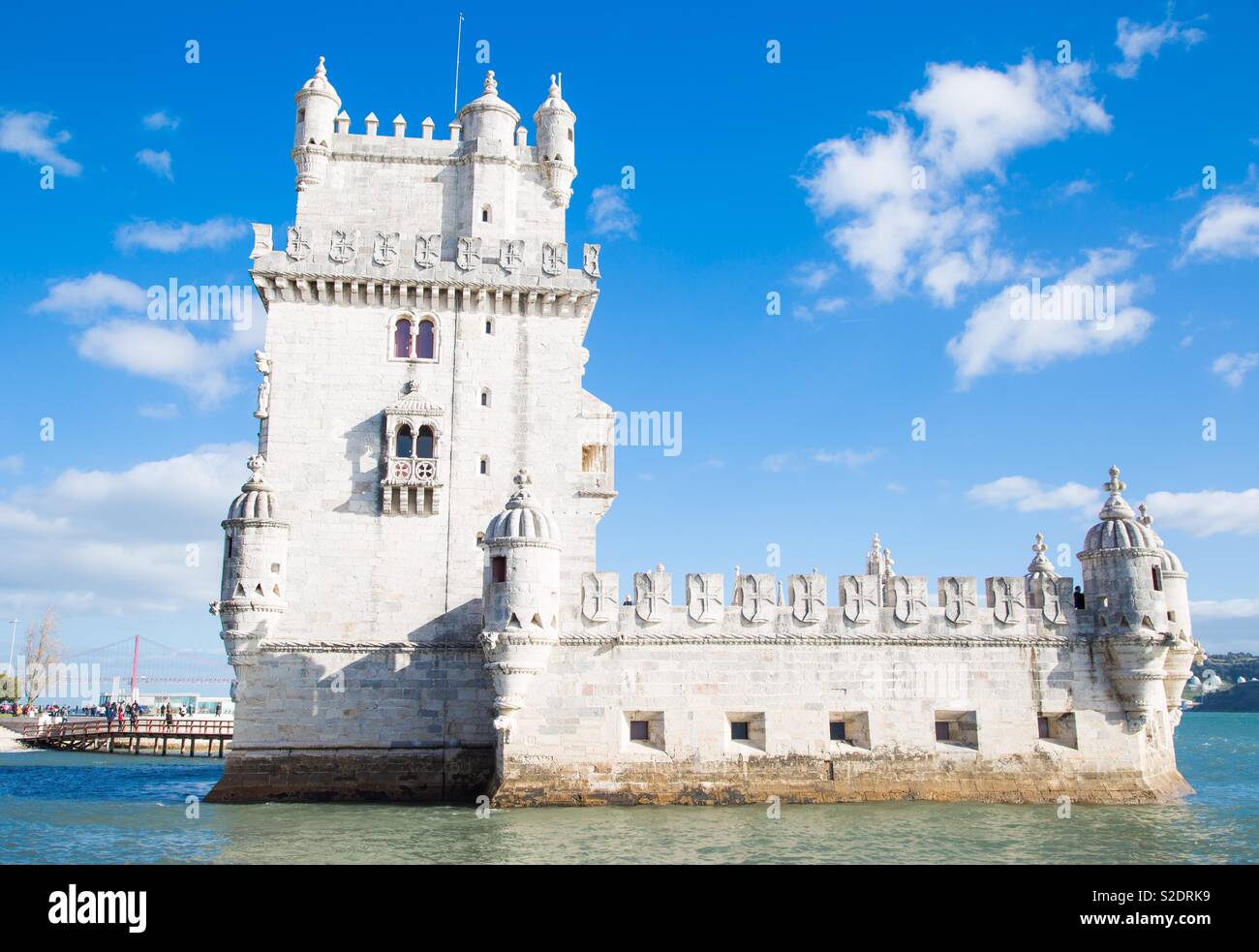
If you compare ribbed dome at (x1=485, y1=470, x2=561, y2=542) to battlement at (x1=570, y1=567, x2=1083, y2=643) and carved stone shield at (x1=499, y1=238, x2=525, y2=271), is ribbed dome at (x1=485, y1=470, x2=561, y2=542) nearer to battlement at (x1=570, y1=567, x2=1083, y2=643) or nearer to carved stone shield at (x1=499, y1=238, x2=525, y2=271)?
battlement at (x1=570, y1=567, x2=1083, y2=643)

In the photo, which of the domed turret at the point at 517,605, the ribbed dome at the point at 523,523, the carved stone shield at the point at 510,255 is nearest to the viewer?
the domed turret at the point at 517,605

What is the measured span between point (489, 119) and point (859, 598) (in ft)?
61.2

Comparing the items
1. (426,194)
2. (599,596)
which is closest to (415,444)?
(599,596)

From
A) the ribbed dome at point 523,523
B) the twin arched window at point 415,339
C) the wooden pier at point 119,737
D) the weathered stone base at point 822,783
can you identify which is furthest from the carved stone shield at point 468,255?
the wooden pier at point 119,737

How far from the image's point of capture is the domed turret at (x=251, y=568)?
84.0ft

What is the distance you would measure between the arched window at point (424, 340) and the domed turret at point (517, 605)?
700 cm

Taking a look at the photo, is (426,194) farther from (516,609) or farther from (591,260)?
(516,609)

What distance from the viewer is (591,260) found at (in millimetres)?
29500

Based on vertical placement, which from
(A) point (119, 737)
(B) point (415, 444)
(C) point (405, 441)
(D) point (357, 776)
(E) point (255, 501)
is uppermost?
(C) point (405, 441)

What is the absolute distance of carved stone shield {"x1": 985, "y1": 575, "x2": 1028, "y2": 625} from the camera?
82.6 ft

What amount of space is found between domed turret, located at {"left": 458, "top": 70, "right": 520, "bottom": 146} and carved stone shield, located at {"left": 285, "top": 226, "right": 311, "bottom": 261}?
620 centimetres

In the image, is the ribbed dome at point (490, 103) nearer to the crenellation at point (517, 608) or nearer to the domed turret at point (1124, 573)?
the crenellation at point (517, 608)

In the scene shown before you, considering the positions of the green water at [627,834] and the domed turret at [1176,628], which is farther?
the domed turret at [1176,628]
